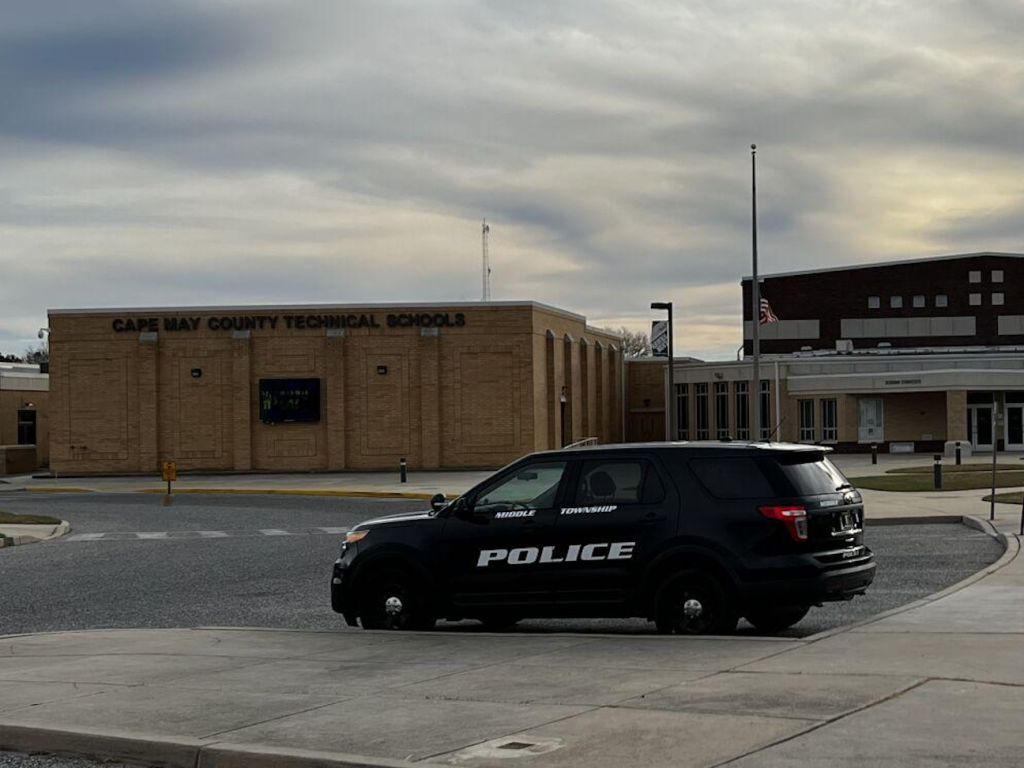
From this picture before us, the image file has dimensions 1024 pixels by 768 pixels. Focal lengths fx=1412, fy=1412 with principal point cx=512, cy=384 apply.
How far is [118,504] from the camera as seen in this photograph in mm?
42500

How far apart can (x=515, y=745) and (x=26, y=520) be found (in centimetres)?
2799

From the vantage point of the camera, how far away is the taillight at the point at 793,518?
40.0 ft

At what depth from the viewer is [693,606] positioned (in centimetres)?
1240

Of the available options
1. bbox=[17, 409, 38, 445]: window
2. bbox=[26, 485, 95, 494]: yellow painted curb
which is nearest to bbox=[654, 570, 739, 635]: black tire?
bbox=[26, 485, 95, 494]: yellow painted curb

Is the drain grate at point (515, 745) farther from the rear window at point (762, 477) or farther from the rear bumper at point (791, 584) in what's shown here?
Answer: the rear window at point (762, 477)

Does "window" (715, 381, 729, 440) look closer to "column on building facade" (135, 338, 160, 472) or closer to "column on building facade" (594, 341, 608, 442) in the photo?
"column on building facade" (594, 341, 608, 442)

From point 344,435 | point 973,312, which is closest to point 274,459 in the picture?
point 344,435

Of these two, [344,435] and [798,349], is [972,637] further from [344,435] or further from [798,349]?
[798,349]

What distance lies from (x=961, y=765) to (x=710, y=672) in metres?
3.17

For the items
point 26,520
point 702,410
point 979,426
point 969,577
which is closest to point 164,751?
point 969,577

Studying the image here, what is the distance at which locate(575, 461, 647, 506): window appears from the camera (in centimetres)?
1284

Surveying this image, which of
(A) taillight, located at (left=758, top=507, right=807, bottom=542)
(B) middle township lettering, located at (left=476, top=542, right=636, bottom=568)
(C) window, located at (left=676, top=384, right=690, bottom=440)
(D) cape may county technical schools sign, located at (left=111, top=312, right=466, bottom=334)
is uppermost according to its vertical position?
(D) cape may county technical schools sign, located at (left=111, top=312, right=466, bottom=334)

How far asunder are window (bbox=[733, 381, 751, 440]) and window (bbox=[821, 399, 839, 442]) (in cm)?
557

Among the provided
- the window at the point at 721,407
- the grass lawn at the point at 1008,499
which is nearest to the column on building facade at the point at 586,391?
the window at the point at 721,407
